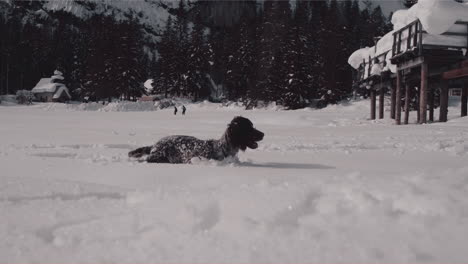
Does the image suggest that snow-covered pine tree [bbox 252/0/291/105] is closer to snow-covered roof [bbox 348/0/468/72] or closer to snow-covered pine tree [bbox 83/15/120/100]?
snow-covered pine tree [bbox 83/15/120/100]

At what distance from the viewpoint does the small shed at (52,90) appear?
209 feet

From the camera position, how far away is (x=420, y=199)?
2.42 m

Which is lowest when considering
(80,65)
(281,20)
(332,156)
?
(332,156)

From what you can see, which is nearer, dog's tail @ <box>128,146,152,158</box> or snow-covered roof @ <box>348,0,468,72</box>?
dog's tail @ <box>128,146,152,158</box>

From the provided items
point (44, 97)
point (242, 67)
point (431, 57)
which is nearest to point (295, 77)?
point (242, 67)

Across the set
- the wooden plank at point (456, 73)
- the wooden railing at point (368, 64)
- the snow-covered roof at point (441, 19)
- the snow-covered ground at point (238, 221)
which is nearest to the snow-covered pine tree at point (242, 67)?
the wooden railing at point (368, 64)

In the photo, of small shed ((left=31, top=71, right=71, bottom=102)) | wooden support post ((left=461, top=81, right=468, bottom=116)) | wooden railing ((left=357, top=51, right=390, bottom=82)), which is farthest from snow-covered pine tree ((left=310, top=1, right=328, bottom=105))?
small shed ((left=31, top=71, right=71, bottom=102))

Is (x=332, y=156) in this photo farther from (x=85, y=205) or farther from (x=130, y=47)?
(x=130, y=47)

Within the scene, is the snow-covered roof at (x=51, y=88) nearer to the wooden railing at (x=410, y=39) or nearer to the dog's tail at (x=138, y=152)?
the wooden railing at (x=410, y=39)

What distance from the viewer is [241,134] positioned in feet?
18.9

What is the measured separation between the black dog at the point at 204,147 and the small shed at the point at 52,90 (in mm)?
65018

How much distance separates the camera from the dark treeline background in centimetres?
4325

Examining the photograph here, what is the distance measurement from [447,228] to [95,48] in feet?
203

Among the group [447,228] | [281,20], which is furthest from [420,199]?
[281,20]
